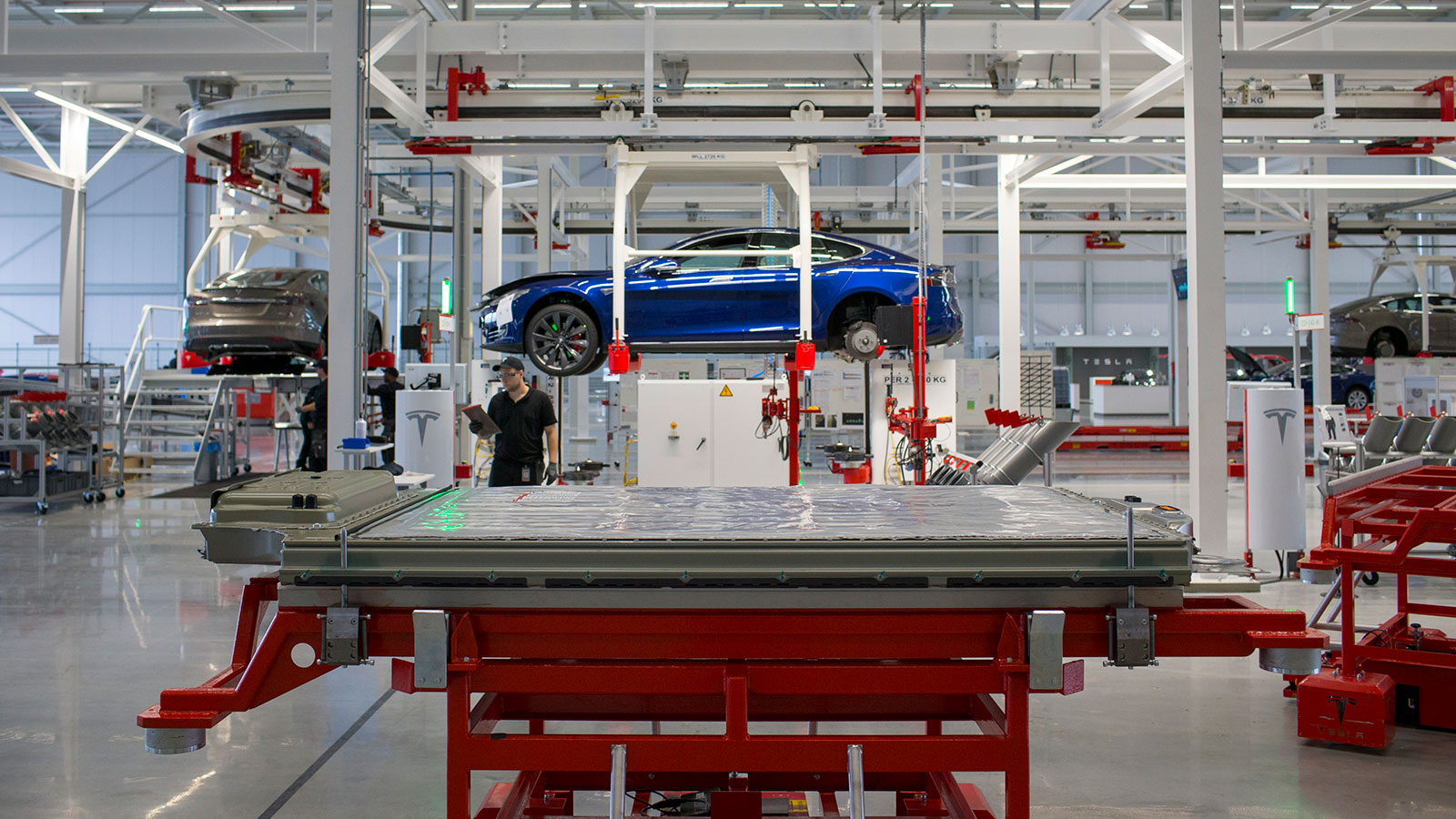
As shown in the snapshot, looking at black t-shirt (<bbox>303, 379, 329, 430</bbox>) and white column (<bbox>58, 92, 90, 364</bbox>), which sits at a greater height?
white column (<bbox>58, 92, 90, 364</bbox>)

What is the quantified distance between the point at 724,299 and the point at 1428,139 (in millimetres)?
5763

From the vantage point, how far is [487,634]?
84.6 inches

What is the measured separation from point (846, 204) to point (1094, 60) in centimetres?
767

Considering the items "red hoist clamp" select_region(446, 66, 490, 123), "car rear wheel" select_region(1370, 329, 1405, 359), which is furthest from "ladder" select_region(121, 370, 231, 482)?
"car rear wheel" select_region(1370, 329, 1405, 359)

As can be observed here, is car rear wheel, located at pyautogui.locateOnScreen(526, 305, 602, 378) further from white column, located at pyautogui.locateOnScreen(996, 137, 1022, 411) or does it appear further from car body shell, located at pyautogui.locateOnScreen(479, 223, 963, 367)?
white column, located at pyautogui.locateOnScreen(996, 137, 1022, 411)

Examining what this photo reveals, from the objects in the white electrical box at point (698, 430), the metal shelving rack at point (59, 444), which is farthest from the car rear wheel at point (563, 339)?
the metal shelving rack at point (59, 444)

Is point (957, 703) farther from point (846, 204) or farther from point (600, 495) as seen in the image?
point (846, 204)

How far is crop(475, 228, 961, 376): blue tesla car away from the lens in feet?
28.2

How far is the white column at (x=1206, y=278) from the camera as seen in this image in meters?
5.85

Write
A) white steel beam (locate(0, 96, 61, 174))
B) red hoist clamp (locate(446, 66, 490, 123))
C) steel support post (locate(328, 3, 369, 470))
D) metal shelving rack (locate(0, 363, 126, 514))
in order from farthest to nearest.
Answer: white steel beam (locate(0, 96, 61, 174)) → metal shelving rack (locate(0, 363, 126, 514)) → red hoist clamp (locate(446, 66, 490, 123)) → steel support post (locate(328, 3, 369, 470))

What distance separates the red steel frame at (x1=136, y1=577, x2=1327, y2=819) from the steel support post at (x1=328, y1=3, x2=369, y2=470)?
12.6 feet

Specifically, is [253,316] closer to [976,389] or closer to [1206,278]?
[976,389]

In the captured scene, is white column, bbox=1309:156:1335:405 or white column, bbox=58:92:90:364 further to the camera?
white column, bbox=1309:156:1335:405

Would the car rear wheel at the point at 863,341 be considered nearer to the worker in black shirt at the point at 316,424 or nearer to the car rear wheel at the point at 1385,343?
the worker in black shirt at the point at 316,424
